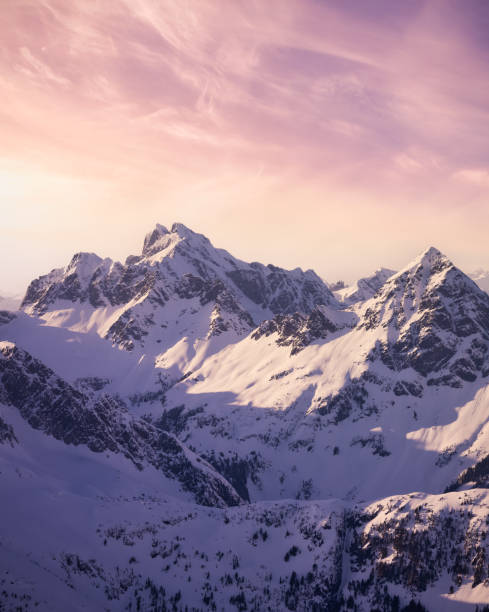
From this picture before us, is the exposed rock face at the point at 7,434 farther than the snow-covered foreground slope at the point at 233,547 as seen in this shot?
Yes

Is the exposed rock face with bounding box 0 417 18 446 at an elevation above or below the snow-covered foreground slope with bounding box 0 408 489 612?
above

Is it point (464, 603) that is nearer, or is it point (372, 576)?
point (464, 603)

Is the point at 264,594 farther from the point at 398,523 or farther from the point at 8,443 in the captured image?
the point at 8,443

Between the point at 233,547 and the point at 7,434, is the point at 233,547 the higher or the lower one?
the lower one

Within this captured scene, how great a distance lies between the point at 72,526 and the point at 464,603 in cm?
10798

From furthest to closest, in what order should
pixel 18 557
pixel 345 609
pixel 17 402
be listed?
pixel 17 402 < pixel 345 609 < pixel 18 557

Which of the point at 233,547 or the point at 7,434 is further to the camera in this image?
the point at 7,434

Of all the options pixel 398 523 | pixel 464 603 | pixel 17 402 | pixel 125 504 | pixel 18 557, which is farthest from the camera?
pixel 17 402

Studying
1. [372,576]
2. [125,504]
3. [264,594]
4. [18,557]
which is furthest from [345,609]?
[18,557]

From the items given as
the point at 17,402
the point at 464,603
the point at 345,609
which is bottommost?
the point at 345,609

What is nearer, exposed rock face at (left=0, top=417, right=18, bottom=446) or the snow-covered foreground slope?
the snow-covered foreground slope

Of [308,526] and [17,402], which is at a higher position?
[17,402]

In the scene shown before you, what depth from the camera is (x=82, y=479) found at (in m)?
180

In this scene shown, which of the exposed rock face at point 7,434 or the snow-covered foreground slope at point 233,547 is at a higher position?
the exposed rock face at point 7,434
